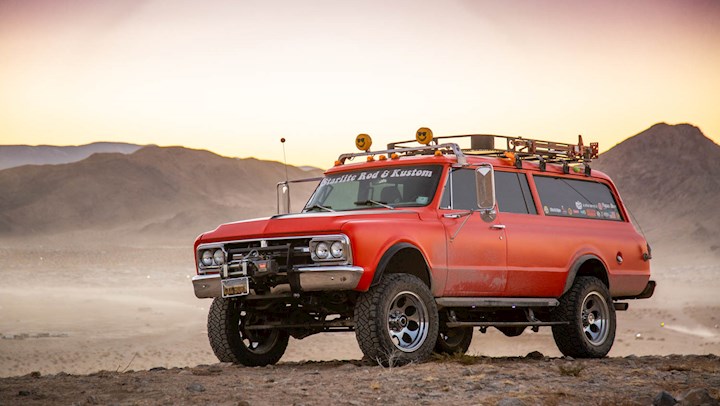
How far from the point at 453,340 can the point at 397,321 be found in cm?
350

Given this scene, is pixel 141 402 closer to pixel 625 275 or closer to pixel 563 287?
pixel 563 287

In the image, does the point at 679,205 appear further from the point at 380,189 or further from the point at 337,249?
the point at 337,249

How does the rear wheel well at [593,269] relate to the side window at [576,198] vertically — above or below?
below

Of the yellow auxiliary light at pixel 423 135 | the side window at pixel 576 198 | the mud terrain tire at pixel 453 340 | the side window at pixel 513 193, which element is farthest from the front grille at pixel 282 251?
the side window at pixel 576 198

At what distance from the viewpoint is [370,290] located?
38.5ft

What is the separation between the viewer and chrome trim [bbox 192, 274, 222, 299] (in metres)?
12.4

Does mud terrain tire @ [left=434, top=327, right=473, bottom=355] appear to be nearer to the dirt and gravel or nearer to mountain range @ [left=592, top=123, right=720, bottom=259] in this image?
the dirt and gravel

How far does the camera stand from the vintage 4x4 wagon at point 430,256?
11719 millimetres

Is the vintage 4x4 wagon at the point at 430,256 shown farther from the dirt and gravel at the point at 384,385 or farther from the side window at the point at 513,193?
the dirt and gravel at the point at 384,385

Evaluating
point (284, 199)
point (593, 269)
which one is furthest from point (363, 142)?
point (593, 269)

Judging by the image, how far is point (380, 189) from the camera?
13.1 metres

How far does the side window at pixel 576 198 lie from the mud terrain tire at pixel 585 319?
3.01 feet

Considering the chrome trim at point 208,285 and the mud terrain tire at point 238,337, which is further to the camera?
the mud terrain tire at point 238,337

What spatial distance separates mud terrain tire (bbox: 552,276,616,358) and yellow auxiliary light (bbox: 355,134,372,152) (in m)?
3.11
